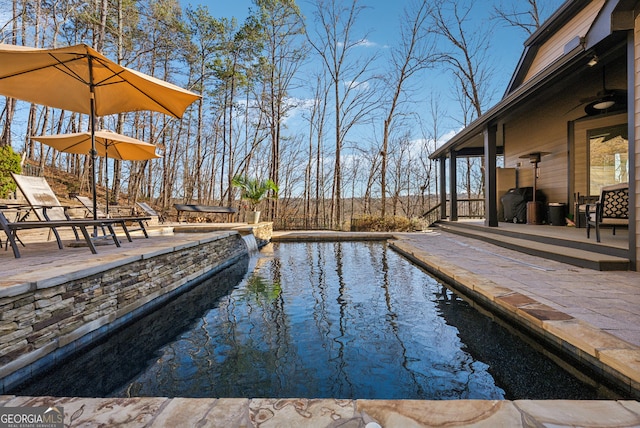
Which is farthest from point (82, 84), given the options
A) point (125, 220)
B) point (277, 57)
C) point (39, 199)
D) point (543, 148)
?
point (277, 57)

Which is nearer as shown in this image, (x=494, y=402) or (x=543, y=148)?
(x=494, y=402)

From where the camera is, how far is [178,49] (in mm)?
11945

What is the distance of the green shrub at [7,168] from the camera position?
5.95m

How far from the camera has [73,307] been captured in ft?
7.59

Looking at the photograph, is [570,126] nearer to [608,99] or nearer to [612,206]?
[608,99]

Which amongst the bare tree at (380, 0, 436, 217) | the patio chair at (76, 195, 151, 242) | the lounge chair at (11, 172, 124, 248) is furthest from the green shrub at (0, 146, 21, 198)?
the bare tree at (380, 0, 436, 217)

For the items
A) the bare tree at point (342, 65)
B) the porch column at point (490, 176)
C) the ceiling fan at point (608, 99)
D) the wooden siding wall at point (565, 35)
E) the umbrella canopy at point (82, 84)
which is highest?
the bare tree at point (342, 65)

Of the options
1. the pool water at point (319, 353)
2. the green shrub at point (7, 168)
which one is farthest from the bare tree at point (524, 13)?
the green shrub at point (7, 168)

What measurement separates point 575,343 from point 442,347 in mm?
798

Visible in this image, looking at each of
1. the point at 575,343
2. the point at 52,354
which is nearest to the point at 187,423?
the point at 52,354

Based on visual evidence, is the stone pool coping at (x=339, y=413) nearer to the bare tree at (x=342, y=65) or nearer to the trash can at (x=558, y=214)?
the trash can at (x=558, y=214)

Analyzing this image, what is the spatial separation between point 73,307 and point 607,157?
8.19 meters

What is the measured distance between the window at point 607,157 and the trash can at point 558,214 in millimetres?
663

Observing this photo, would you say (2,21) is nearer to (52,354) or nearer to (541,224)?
(52,354)
